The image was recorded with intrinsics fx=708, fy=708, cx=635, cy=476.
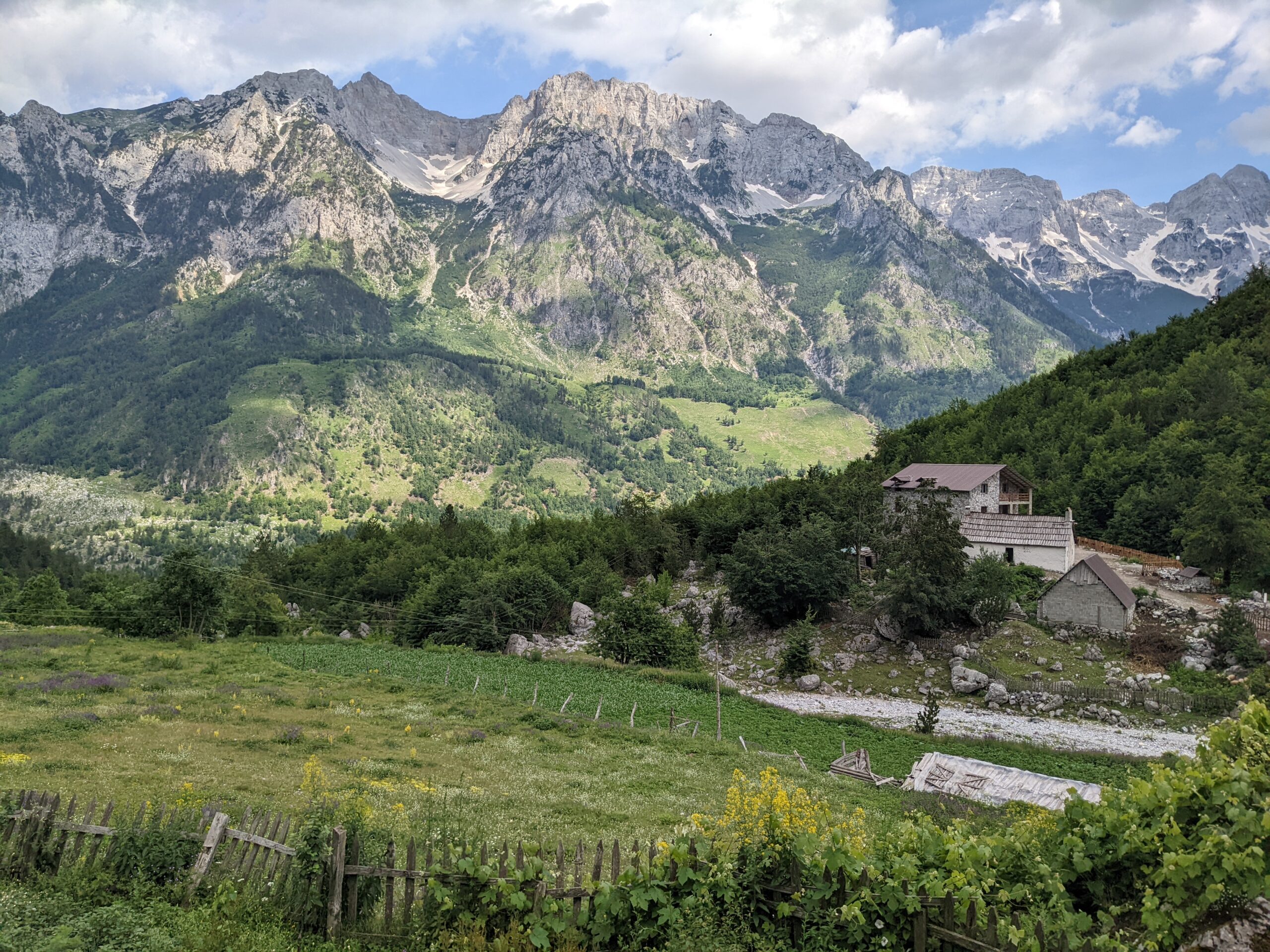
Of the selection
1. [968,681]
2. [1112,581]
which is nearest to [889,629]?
[968,681]

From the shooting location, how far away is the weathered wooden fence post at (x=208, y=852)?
11.0 m

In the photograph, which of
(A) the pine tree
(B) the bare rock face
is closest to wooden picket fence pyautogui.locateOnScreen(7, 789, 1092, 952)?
(B) the bare rock face

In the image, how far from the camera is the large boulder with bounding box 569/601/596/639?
70.4 metres

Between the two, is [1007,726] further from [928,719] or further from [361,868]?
[361,868]

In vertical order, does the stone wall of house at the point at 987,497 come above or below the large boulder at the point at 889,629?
above

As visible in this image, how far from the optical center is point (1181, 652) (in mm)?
45062

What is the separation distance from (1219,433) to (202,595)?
97.7 meters

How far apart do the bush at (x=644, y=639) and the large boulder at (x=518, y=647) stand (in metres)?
7.21

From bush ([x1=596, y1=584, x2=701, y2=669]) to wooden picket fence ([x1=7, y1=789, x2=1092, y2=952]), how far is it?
44655mm

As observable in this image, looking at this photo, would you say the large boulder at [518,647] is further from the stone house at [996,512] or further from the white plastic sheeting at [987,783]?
the white plastic sheeting at [987,783]

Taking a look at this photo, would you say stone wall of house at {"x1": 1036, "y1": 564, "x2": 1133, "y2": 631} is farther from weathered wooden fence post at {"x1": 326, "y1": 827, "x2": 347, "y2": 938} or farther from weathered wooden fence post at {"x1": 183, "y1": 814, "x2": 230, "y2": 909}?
weathered wooden fence post at {"x1": 183, "y1": 814, "x2": 230, "y2": 909}

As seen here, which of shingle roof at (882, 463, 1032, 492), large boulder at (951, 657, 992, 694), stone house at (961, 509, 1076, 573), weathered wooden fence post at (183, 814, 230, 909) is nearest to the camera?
weathered wooden fence post at (183, 814, 230, 909)

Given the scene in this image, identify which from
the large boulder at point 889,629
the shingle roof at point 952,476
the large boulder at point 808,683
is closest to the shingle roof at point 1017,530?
the shingle roof at point 952,476

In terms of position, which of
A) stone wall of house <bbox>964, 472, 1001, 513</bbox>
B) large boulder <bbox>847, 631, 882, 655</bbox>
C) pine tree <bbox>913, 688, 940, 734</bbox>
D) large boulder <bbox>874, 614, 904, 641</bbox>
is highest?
stone wall of house <bbox>964, 472, 1001, 513</bbox>
